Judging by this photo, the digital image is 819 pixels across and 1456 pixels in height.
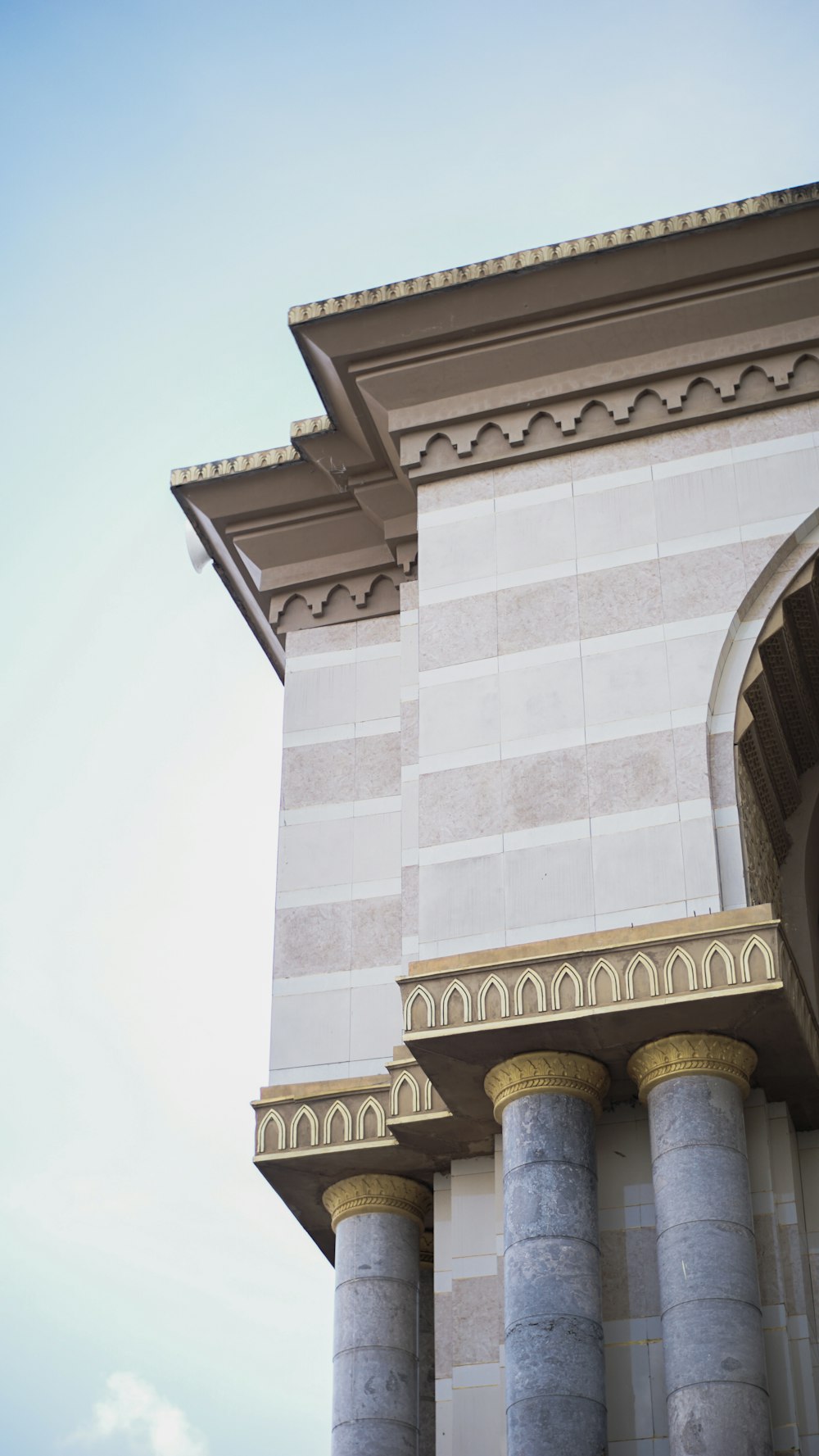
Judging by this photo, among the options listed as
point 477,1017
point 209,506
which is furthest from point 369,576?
point 477,1017

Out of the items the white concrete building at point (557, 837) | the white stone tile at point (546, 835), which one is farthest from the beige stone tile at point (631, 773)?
the white stone tile at point (546, 835)

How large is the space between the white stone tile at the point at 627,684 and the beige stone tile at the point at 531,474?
162cm

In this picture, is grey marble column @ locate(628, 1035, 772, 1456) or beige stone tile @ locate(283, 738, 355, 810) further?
beige stone tile @ locate(283, 738, 355, 810)

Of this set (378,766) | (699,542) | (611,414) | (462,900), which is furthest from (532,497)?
(462,900)

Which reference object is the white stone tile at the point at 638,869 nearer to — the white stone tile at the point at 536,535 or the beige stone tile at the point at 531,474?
the white stone tile at the point at 536,535

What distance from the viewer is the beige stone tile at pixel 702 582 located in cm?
1176

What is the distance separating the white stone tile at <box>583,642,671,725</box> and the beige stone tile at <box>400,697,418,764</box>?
1.59m

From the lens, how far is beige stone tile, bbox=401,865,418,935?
1209 cm

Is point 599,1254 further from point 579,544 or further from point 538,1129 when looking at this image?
point 579,544

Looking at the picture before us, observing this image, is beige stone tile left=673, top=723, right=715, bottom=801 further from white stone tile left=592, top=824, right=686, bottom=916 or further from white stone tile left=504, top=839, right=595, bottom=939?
white stone tile left=504, top=839, right=595, bottom=939

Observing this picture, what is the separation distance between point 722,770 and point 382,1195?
362cm

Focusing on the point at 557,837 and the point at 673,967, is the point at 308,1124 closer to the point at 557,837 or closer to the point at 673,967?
the point at 557,837

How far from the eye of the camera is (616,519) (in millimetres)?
12398

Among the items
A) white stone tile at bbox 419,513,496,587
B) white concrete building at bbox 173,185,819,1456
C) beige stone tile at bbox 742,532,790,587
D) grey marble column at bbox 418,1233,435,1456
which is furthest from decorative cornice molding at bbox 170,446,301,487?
grey marble column at bbox 418,1233,435,1456
